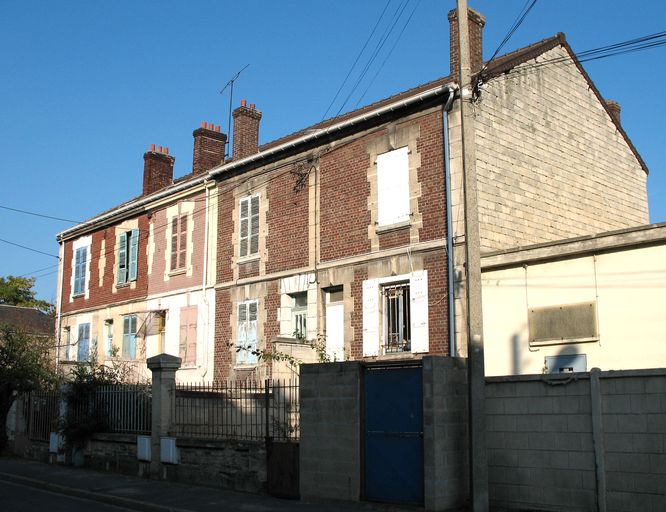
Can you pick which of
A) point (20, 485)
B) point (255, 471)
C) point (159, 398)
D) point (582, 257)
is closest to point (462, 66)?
point (582, 257)

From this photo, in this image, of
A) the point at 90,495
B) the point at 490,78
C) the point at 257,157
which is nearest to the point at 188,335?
the point at 257,157

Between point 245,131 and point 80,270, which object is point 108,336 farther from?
point 245,131

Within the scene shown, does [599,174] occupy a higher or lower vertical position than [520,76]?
lower

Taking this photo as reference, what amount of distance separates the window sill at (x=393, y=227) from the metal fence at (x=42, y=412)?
914 cm

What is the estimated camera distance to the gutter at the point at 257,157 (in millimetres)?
16734

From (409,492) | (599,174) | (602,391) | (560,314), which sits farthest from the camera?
(599,174)

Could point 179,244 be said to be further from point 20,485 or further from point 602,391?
point 602,391

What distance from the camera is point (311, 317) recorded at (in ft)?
61.8

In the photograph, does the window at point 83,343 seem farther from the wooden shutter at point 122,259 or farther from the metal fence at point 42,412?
the metal fence at point 42,412

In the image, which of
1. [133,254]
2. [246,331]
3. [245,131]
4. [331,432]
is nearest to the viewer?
[331,432]

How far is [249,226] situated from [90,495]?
9309mm

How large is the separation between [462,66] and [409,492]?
247 inches

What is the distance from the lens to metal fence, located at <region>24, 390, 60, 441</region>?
19.5 metres

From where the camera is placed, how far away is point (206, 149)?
86.5ft
